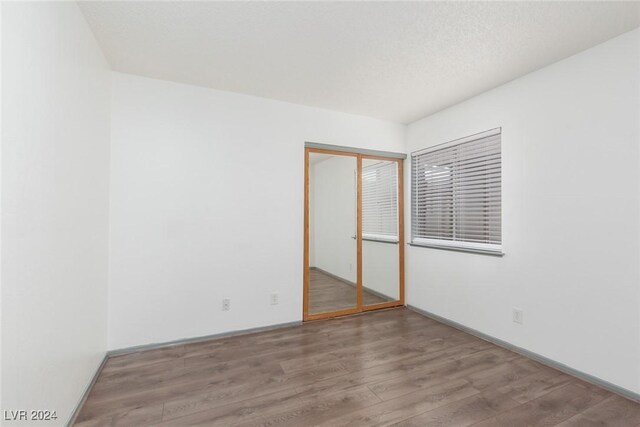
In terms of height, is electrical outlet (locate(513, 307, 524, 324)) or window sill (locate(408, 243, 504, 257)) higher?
window sill (locate(408, 243, 504, 257))

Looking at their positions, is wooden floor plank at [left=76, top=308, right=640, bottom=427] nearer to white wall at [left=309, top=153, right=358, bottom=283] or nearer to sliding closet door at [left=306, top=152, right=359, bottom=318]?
sliding closet door at [left=306, top=152, right=359, bottom=318]

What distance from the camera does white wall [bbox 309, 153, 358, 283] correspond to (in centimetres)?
359

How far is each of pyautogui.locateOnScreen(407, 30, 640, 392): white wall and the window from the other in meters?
0.15

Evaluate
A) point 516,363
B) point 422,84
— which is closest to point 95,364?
point 516,363

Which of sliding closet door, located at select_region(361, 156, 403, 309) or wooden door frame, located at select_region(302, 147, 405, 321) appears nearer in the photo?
wooden door frame, located at select_region(302, 147, 405, 321)

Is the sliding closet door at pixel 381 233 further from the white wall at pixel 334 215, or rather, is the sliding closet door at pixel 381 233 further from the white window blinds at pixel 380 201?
the white wall at pixel 334 215

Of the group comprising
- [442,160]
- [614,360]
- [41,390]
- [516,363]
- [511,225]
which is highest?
[442,160]

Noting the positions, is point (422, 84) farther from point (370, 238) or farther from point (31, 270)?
point (31, 270)

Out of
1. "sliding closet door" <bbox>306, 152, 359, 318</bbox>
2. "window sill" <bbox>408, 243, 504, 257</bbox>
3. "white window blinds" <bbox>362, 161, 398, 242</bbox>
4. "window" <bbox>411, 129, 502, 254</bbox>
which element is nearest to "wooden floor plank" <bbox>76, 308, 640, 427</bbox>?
"sliding closet door" <bbox>306, 152, 359, 318</bbox>

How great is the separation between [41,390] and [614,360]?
11.9 ft

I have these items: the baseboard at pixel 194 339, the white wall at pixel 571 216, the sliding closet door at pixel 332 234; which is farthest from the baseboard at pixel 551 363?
the baseboard at pixel 194 339

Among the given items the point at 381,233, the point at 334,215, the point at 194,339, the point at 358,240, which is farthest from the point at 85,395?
the point at 381,233

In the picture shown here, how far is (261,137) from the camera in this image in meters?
3.22

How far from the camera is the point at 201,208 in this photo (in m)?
2.95
